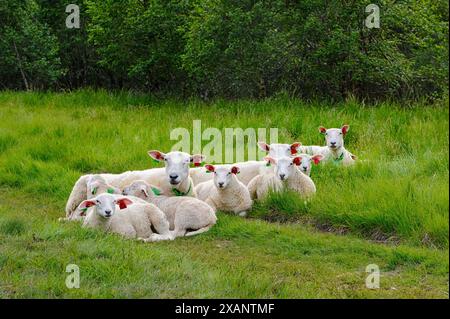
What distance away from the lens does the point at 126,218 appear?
8438mm

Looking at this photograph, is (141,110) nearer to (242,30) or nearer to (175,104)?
(175,104)

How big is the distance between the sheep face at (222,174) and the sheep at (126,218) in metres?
0.88

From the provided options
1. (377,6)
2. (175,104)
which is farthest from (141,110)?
(377,6)

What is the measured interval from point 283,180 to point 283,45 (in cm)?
716

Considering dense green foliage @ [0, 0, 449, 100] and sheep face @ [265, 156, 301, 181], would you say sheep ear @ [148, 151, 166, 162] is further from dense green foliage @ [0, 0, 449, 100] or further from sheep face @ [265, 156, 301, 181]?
dense green foliage @ [0, 0, 449, 100]

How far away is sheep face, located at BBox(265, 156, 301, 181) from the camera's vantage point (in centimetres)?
912

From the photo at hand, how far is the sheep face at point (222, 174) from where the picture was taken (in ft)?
29.7

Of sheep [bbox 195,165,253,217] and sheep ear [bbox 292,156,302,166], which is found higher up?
A: sheep ear [bbox 292,156,302,166]

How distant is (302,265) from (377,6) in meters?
9.04

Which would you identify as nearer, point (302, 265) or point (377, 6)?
point (302, 265)

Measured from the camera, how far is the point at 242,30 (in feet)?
50.5

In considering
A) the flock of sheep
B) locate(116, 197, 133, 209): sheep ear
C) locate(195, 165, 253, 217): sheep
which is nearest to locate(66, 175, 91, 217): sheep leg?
the flock of sheep

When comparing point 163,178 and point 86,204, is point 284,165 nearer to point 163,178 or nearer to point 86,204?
point 163,178
